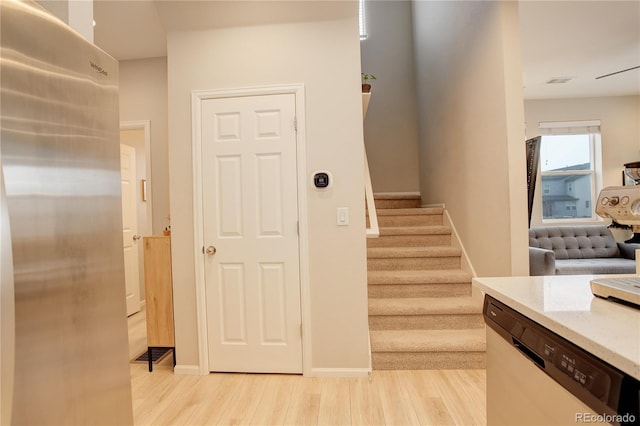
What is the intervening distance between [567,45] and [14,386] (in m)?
5.31

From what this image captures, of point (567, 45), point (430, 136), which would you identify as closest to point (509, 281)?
point (430, 136)

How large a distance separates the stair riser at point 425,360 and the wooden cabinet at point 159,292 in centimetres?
162

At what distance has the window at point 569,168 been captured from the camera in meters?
5.52

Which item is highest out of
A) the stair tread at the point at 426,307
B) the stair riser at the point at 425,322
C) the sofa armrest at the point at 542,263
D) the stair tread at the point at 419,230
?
the stair tread at the point at 419,230

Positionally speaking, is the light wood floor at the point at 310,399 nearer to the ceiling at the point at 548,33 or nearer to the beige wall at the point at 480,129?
the beige wall at the point at 480,129

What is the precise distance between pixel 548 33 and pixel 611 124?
301 centimetres

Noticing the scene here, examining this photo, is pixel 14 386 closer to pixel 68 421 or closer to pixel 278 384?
pixel 68 421

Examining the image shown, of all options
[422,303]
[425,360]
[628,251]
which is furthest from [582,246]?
[425,360]

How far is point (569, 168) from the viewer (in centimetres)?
562

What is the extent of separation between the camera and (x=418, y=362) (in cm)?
249

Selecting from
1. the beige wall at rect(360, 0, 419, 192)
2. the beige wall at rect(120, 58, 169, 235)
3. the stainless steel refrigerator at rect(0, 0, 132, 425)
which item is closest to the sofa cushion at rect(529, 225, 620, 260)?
the beige wall at rect(360, 0, 419, 192)

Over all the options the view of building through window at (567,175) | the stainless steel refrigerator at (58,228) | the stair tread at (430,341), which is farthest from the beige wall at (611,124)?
the stainless steel refrigerator at (58,228)

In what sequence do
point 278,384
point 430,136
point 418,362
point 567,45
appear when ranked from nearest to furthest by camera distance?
point 278,384, point 418,362, point 567,45, point 430,136

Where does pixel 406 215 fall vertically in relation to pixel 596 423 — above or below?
above
